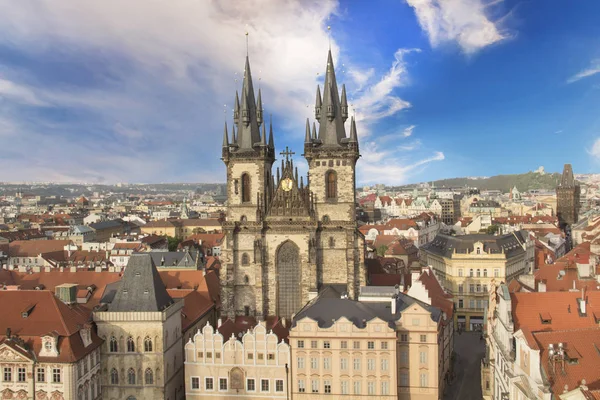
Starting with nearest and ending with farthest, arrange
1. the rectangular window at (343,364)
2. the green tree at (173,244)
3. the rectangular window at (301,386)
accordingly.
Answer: the rectangular window at (343,364)
the rectangular window at (301,386)
the green tree at (173,244)

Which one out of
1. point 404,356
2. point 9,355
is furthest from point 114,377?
point 404,356

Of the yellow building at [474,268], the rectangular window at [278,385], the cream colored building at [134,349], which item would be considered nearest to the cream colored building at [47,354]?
the cream colored building at [134,349]

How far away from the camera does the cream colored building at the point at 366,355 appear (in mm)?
53688

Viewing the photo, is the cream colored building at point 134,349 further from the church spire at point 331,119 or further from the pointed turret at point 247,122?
the church spire at point 331,119

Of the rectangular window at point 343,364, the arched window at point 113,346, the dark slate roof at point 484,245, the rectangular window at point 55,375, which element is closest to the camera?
the rectangular window at point 55,375

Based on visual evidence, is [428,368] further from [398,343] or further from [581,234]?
[581,234]

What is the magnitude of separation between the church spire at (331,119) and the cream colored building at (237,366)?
2927 centimetres

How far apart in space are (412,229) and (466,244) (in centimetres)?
6429

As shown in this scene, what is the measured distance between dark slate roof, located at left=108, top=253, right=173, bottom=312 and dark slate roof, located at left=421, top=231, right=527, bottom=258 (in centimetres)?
5494

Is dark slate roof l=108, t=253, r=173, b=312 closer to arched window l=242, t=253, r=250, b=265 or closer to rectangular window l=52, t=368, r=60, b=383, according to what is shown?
rectangular window l=52, t=368, r=60, b=383

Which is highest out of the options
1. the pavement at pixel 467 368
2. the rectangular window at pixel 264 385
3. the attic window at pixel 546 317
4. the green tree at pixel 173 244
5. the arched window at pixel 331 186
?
the arched window at pixel 331 186

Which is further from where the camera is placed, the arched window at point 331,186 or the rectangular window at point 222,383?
the arched window at point 331,186

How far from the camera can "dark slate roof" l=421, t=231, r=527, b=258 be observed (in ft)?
311

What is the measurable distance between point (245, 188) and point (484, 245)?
4343 centimetres
